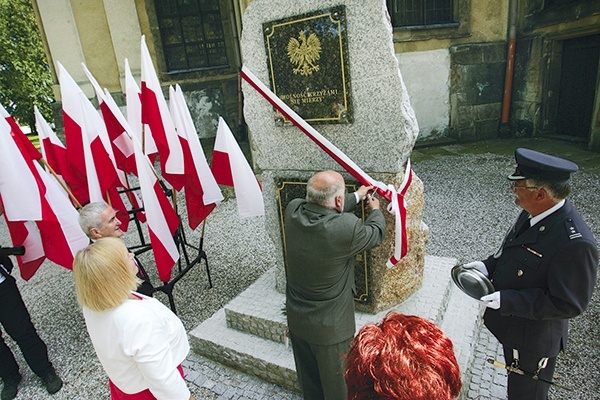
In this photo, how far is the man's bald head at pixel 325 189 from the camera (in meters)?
1.92

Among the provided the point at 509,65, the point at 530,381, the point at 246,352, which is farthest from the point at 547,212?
the point at 509,65

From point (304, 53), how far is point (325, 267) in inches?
59.6

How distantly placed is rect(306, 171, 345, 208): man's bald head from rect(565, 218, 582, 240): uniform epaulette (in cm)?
106

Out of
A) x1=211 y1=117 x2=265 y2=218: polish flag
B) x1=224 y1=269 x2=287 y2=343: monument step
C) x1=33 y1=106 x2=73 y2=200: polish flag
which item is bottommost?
x1=224 y1=269 x2=287 y2=343: monument step

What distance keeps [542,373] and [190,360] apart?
2531 millimetres

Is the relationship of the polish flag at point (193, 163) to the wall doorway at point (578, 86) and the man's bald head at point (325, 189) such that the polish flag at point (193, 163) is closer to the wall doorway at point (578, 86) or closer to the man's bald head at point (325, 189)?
the man's bald head at point (325, 189)

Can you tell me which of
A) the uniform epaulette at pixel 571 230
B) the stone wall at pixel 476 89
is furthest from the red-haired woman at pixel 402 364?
the stone wall at pixel 476 89

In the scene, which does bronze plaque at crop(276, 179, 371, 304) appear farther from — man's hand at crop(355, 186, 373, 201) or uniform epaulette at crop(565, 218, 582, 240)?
uniform epaulette at crop(565, 218, 582, 240)

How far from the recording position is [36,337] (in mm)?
2875

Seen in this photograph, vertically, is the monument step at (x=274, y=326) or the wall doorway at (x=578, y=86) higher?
the wall doorway at (x=578, y=86)

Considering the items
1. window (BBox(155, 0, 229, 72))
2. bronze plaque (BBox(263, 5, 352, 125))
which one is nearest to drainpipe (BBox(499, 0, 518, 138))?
window (BBox(155, 0, 229, 72))

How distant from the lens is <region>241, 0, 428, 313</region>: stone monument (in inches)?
93.1

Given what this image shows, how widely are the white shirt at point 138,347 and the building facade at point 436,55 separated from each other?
28.1ft

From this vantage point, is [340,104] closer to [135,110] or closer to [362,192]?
[362,192]
